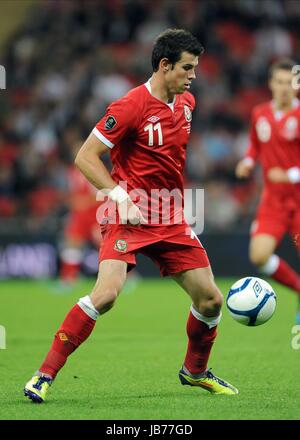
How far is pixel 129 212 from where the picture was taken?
5.59 metres

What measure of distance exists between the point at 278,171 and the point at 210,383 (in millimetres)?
3850

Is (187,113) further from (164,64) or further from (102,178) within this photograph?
(102,178)

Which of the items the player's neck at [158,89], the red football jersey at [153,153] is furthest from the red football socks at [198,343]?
the player's neck at [158,89]

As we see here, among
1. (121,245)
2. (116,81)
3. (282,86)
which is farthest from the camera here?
(116,81)

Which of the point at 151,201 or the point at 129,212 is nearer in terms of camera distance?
the point at 129,212

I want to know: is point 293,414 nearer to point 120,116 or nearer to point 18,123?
point 120,116

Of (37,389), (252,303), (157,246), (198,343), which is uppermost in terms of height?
(157,246)

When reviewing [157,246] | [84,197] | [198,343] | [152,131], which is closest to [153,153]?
[152,131]

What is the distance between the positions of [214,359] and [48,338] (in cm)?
198

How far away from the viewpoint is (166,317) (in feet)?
35.8

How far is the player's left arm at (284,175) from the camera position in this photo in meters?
9.49

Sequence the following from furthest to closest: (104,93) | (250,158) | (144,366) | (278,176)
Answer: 1. (104,93)
2. (278,176)
3. (250,158)
4. (144,366)

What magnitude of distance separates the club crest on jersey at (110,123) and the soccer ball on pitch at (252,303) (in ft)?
4.45
